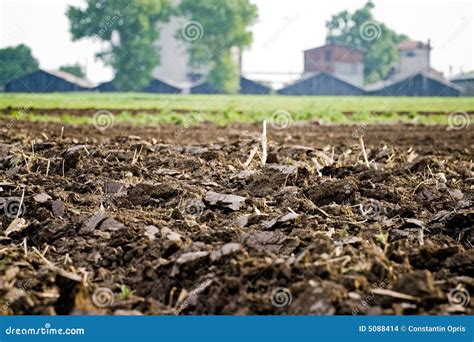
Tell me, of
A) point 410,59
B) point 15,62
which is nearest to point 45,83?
point 15,62

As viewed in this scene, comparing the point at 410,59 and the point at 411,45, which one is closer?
the point at 410,59

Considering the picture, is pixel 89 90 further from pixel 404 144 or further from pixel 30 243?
pixel 30 243

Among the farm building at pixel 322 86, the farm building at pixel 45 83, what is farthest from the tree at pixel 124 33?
the farm building at pixel 322 86

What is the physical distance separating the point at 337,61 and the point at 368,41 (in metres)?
8.97

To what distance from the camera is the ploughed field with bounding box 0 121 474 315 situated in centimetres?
448

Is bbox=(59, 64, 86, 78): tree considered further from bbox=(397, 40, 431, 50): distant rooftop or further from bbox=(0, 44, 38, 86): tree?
bbox=(397, 40, 431, 50): distant rooftop

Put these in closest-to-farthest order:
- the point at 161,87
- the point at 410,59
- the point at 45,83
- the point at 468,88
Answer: the point at 45,83 < the point at 468,88 < the point at 161,87 < the point at 410,59

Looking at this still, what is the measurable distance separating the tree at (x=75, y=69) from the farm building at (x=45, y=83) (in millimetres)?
13699

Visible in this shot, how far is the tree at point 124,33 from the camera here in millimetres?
67062

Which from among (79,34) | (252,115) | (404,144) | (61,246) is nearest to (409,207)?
(61,246)

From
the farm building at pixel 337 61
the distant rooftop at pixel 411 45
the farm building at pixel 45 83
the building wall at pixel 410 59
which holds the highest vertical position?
the distant rooftop at pixel 411 45

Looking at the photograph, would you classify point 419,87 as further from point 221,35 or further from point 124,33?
point 124,33

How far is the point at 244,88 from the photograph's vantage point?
234 feet

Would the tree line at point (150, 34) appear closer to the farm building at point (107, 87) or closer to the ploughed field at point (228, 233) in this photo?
the farm building at point (107, 87)
